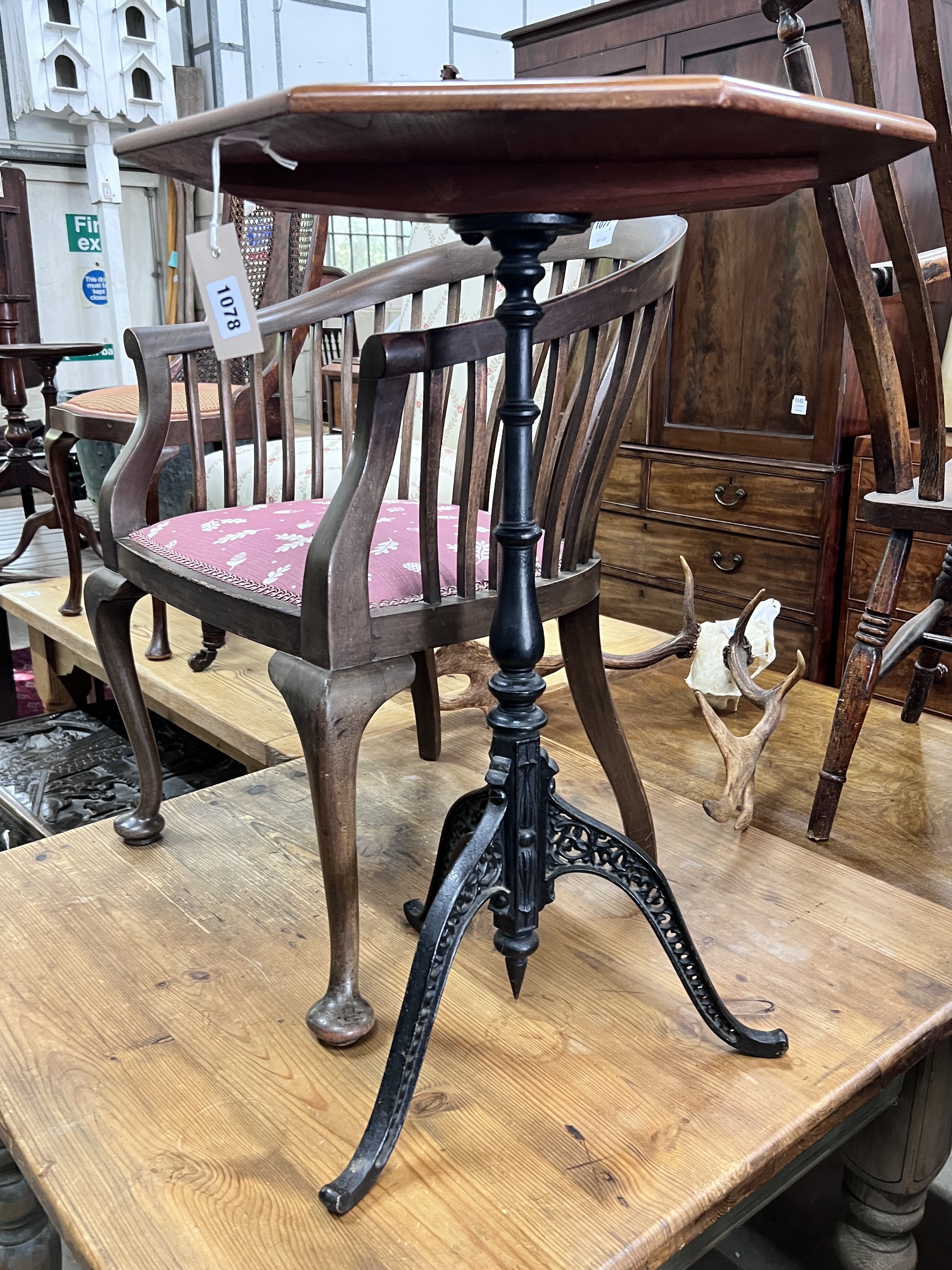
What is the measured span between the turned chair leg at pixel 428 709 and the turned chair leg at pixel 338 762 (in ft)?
1.92

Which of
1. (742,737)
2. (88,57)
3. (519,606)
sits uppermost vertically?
(88,57)

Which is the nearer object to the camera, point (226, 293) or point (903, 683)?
point (226, 293)

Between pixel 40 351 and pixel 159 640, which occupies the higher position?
pixel 40 351

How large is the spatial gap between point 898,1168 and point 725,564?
191 centimetres

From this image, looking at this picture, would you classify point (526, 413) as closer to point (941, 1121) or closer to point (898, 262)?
point (898, 262)

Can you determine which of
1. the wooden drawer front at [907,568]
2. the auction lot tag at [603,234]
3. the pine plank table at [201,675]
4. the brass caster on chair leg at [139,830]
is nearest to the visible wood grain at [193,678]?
the pine plank table at [201,675]

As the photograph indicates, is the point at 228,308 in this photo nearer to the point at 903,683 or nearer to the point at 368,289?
the point at 368,289

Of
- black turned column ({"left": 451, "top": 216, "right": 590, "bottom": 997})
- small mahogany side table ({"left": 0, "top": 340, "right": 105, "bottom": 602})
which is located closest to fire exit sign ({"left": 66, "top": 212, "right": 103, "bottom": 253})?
small mahogany side table ({"left": 0, "top": 340, "right": 105, "bottom": 602})

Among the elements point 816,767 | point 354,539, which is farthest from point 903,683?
point 354,539

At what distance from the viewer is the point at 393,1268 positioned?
0.71 metres

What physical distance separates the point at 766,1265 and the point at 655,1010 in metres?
0.65

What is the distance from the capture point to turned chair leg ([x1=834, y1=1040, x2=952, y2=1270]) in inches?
42.1

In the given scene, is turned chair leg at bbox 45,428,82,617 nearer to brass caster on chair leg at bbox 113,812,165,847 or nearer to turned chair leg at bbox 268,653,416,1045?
brass caster on chair leg at bbox 113,812,165,847

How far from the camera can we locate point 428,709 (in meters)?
1.55
